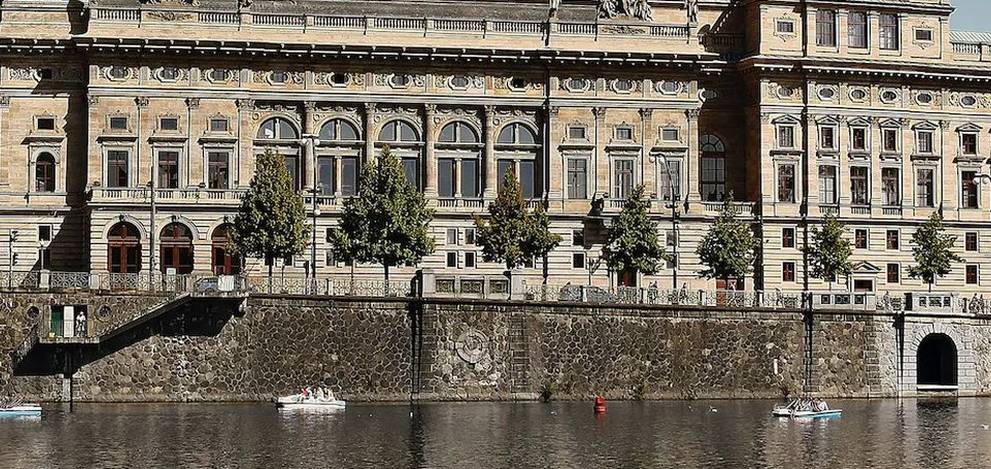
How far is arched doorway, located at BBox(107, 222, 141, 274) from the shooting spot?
142000mm

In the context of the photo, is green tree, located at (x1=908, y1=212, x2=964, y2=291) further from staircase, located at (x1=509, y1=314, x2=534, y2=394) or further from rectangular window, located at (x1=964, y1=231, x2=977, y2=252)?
staircase, located at (x1=509, y1=314, x2=534, y2=394)

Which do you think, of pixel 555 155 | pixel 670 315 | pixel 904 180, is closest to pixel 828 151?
pixel 904 180

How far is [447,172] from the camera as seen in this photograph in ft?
489

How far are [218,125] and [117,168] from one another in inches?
270

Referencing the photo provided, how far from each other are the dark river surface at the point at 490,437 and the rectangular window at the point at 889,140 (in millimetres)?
32740

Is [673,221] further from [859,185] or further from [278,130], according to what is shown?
[278,130]

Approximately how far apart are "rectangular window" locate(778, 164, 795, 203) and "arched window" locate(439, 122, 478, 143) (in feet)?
66.9

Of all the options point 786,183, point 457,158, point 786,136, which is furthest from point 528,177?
point 786,136

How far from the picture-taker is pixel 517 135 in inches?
5891

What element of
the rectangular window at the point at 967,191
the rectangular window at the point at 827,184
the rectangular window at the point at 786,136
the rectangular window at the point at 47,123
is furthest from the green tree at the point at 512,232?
the rectangular window at the point at 967,191

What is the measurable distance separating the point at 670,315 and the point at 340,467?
34.7 meters

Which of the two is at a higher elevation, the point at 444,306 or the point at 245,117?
the point at 245,117

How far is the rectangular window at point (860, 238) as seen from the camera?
152125 millimetres

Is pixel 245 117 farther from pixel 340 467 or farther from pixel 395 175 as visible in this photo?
pixel 340 467
